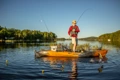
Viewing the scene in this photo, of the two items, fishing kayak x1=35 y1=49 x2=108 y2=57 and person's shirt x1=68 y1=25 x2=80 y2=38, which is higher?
person's shirt x1=68 y1=25 x2=80 y2=38

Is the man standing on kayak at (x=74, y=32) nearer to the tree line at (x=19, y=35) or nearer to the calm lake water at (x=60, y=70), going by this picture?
the calm lake water at (x=60, y=70)

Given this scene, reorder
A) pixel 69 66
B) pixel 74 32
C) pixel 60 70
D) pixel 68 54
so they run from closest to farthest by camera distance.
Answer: pixel 60 70
pixel 69 66
pixel 74 32
pixel 68 54

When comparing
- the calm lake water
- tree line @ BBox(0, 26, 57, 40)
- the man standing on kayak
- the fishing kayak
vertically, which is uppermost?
tree line @ BBox(0, 26, 57, 40)

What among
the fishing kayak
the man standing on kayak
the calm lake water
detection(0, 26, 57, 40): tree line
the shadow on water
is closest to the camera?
the calm lake water

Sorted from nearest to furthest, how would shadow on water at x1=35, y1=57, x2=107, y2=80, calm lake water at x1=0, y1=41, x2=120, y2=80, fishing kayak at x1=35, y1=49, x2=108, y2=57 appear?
calm lake water at x1=0, y1=41, x2=120, y2=80, shadow on water at x1=35, y1=57, x2=107, y2=80, fishing kayak at x1=35, y1=49, x2=108, y2=57

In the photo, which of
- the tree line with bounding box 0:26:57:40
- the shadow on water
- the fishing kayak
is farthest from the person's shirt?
the tree line with bounding box 0:26:57:40

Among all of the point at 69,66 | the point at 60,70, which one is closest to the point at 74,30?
the point at 69,66

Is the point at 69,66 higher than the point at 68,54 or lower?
lower

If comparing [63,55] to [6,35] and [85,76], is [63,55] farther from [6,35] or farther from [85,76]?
[6,35]

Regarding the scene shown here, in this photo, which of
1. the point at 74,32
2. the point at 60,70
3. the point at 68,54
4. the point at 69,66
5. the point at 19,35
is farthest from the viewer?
the point at 19,35

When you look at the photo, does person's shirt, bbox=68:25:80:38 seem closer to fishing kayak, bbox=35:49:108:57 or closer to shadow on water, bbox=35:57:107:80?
fishing kayak, bbox=35:49:108:57

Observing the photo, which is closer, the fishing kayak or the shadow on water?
the shadow on water

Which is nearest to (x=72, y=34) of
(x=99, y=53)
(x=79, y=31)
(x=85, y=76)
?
(x=79, y=31)

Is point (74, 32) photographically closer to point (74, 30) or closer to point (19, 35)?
point (74, 30)
